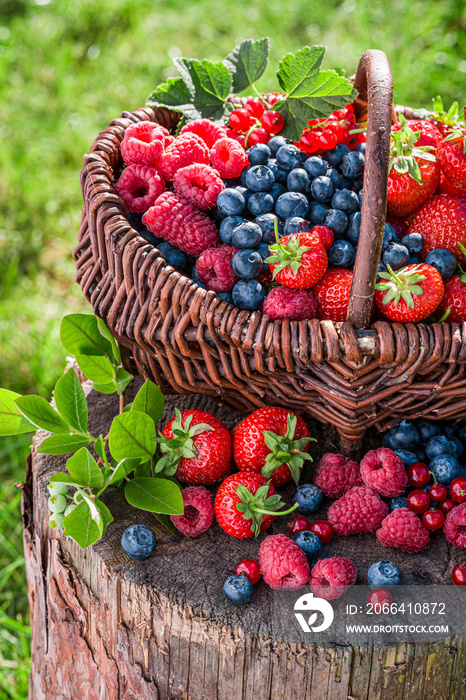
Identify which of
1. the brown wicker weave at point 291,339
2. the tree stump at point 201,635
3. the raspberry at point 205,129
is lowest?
the tree stump at point 201,635

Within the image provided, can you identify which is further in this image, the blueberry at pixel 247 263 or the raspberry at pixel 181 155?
the raspberry at pixel 181 155

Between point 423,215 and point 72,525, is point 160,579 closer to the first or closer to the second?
point 72,525

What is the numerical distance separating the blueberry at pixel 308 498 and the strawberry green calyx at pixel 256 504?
0.37 ft

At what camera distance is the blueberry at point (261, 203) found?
4.68 ft

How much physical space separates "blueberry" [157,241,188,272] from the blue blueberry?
0.63 feet

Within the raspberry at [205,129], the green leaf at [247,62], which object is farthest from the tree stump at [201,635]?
the green leaf at [247,62]

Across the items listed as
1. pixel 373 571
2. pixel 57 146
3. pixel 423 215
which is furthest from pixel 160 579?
pixel 57 146

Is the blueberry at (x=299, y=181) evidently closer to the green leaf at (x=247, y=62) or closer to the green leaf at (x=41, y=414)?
the green leaf at (x=247, y=62)

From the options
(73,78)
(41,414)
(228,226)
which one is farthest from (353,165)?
(73,78)

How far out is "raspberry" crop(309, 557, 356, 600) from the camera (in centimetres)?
118

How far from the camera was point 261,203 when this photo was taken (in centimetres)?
143

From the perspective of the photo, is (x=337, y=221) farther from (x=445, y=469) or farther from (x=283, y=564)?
(x=283, y=564)

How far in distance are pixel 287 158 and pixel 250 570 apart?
0.94 meters

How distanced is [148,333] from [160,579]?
0.51 m
